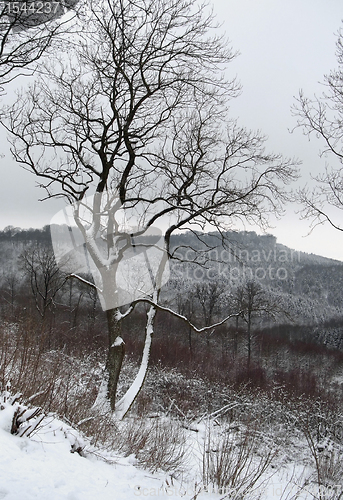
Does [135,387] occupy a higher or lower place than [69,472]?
lower

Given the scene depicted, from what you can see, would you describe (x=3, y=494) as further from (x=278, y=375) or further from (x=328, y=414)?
(x=278, y=375)

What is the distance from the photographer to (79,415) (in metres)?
3.92

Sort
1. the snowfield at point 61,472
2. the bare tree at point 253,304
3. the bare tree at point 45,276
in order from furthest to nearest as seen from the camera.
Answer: the bare tree at point 45,276, the bare tree at point 253,304, the snowfield at point 61,472

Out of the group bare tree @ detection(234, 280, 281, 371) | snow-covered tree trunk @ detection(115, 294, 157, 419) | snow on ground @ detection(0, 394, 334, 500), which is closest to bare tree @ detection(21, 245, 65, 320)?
snow-covered tree trunk @ detection(115, 294, 157, 419)

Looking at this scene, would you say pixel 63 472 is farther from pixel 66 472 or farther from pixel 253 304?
pixel 253 304

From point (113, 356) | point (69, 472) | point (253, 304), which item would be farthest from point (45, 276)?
point (69, 472)

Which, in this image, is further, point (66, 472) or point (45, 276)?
point (45, 276)

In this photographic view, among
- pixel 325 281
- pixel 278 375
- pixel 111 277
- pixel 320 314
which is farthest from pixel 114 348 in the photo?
pixel 325 281

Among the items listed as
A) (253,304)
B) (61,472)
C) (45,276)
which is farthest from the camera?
(45,276)

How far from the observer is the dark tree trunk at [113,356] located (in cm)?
630

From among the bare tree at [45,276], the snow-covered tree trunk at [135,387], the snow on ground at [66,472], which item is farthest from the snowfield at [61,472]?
the bare tree at [45,276]

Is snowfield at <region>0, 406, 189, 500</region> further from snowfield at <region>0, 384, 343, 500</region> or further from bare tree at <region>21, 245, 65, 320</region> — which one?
bare tree at <region>21, 245, 65, 320</region>

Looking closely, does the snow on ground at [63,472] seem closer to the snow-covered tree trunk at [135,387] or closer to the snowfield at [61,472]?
the snowfield at [61,472]

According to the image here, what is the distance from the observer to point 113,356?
21.4ft
